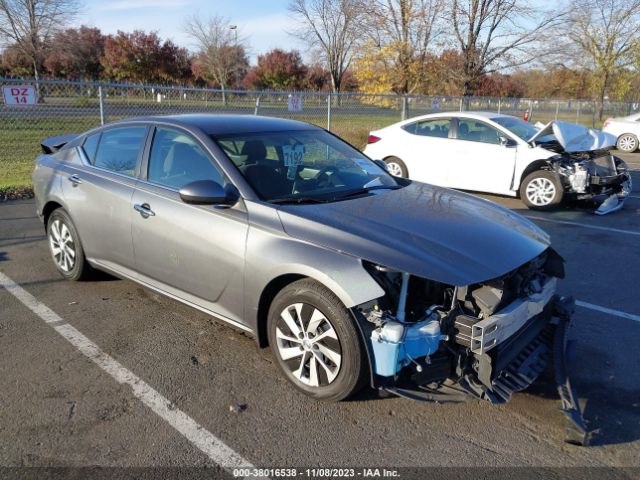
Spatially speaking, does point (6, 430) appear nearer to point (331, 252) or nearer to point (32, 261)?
point (331, 252)

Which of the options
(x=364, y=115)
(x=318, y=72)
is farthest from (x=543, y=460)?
(x=318, y=72)

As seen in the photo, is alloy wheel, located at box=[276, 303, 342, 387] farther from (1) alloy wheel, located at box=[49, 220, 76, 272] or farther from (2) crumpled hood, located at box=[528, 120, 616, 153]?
(2) crumpled hood, located at box=[528, 120, 616, 153]

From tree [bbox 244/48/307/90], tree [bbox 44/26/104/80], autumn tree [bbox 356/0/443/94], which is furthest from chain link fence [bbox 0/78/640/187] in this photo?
tree [bbox 244/48/307/90]

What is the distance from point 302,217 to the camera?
3229mm

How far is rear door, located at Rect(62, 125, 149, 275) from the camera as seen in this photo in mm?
4188

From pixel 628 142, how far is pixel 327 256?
18695mm

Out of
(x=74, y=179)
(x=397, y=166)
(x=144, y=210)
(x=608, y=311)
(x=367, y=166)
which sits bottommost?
(x=608, y=311)

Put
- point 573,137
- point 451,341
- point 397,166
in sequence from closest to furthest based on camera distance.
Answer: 1. point 451,341
2. point 573,137
3. point 397,166

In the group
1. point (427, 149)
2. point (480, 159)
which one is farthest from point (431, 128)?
point (480, 159)

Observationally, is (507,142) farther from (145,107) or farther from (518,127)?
(145,107)

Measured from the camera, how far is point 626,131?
17812mm

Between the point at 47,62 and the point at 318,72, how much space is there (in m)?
25.0

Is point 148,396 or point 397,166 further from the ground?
point 397,166

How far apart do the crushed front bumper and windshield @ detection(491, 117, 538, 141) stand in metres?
6.48
